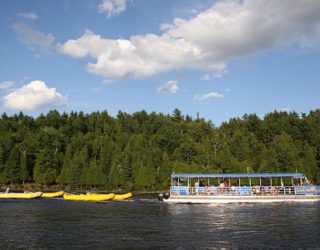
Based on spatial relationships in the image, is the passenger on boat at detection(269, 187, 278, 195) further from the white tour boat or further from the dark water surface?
A: the dark water surface

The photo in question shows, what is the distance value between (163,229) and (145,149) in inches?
4394

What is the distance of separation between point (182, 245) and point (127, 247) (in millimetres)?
4954

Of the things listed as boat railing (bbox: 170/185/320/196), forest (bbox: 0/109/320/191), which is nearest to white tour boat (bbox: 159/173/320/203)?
boat railing (bbox: 170/185/320/196)

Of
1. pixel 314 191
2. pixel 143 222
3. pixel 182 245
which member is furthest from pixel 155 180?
pixel 182 245

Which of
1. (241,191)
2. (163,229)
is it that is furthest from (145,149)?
(163,229)

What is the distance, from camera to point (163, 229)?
167 ft

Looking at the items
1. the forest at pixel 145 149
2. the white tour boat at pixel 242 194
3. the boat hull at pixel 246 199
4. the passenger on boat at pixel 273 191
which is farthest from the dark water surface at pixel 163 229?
the forest at pixel 145 149

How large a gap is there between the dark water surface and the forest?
258ft

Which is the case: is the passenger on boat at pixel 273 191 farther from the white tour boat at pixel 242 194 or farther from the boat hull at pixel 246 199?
the boat hull at pixel 246 199

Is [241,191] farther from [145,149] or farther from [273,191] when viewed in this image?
[145,149]

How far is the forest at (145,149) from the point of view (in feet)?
496

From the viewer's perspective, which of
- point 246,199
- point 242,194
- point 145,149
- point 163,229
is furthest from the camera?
point 145,149

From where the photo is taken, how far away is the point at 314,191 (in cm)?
8775

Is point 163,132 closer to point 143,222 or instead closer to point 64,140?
point 64,140
